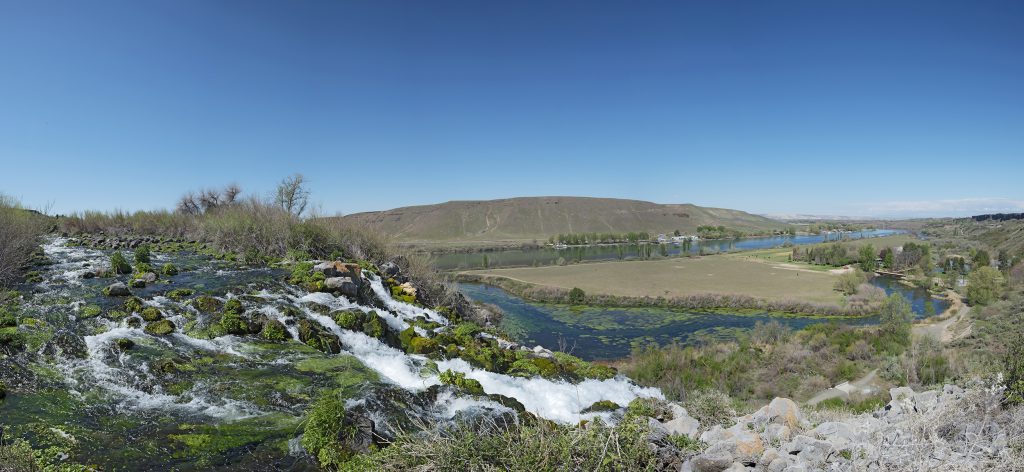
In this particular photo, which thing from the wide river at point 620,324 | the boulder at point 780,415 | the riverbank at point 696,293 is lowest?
the wide river at point 620,324

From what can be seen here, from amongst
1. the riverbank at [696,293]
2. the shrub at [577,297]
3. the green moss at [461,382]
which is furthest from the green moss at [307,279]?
the shrub at [577,297]

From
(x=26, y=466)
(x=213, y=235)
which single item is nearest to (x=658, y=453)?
(x=26, y=466)

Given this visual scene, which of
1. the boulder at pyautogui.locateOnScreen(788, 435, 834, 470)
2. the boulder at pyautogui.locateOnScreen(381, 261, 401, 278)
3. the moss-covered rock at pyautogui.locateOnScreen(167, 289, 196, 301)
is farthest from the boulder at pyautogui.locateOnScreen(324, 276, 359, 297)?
the boulder at pyautogui.locateOnScreen(788, 435, 834, 470)

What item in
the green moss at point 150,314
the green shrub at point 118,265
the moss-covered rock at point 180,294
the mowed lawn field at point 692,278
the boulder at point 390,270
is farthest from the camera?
the mowed lawn field at point 692,278

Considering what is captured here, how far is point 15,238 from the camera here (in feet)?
50.0

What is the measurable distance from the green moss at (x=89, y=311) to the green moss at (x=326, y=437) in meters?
7.99

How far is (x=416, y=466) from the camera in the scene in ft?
16.4

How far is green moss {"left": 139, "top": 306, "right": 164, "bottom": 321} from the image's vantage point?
10531 millimetres

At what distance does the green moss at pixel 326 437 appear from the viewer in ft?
20.1

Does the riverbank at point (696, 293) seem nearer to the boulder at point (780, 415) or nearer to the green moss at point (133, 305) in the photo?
the boulder at point (780, 415)

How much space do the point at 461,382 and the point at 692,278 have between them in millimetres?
72900

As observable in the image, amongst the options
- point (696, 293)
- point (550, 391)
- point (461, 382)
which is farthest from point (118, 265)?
point (696, 293)

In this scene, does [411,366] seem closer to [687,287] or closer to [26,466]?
[26,466]

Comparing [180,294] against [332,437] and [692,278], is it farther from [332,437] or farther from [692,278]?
[692,278]
